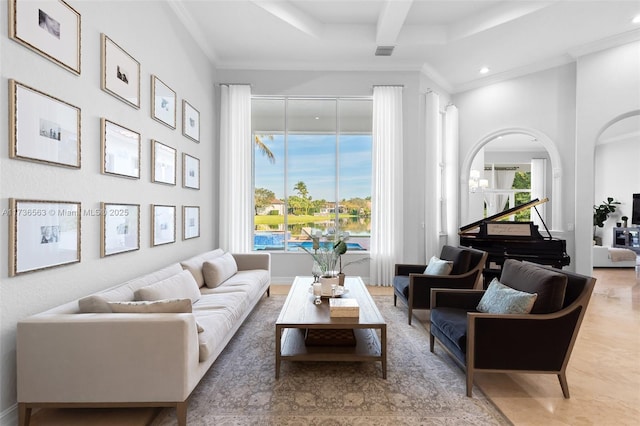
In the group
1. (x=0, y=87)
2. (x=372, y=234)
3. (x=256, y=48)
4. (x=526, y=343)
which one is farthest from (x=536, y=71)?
(x=0, y=87)

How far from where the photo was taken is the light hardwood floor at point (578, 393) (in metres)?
2.10

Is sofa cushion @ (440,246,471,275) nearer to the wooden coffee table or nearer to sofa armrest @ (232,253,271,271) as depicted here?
the wooden coffee table

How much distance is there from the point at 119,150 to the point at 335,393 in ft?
8.91

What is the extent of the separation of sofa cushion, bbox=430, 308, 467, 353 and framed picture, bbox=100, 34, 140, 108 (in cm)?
339

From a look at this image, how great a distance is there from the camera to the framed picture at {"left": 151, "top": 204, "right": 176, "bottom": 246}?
3500 millimetres

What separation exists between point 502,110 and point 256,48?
4549 millimetres

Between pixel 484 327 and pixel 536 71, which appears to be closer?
pixel 484 327

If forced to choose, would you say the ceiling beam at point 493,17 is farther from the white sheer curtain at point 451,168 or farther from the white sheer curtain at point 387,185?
the white sheer curtain at point 451,168

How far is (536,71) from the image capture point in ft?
19.0

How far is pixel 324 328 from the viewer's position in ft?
8.50

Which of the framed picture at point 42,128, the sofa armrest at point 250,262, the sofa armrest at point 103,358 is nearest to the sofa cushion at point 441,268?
the sofa armrest at point 250,262

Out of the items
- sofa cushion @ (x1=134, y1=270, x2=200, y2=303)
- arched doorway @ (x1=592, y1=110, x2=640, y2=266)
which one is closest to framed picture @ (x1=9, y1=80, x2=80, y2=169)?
sofa cushion @ (x1=134, y1=270, x2=200, y2=303)

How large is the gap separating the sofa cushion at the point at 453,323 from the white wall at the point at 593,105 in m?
3.77

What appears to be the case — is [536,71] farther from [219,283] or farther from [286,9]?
[219,283]
